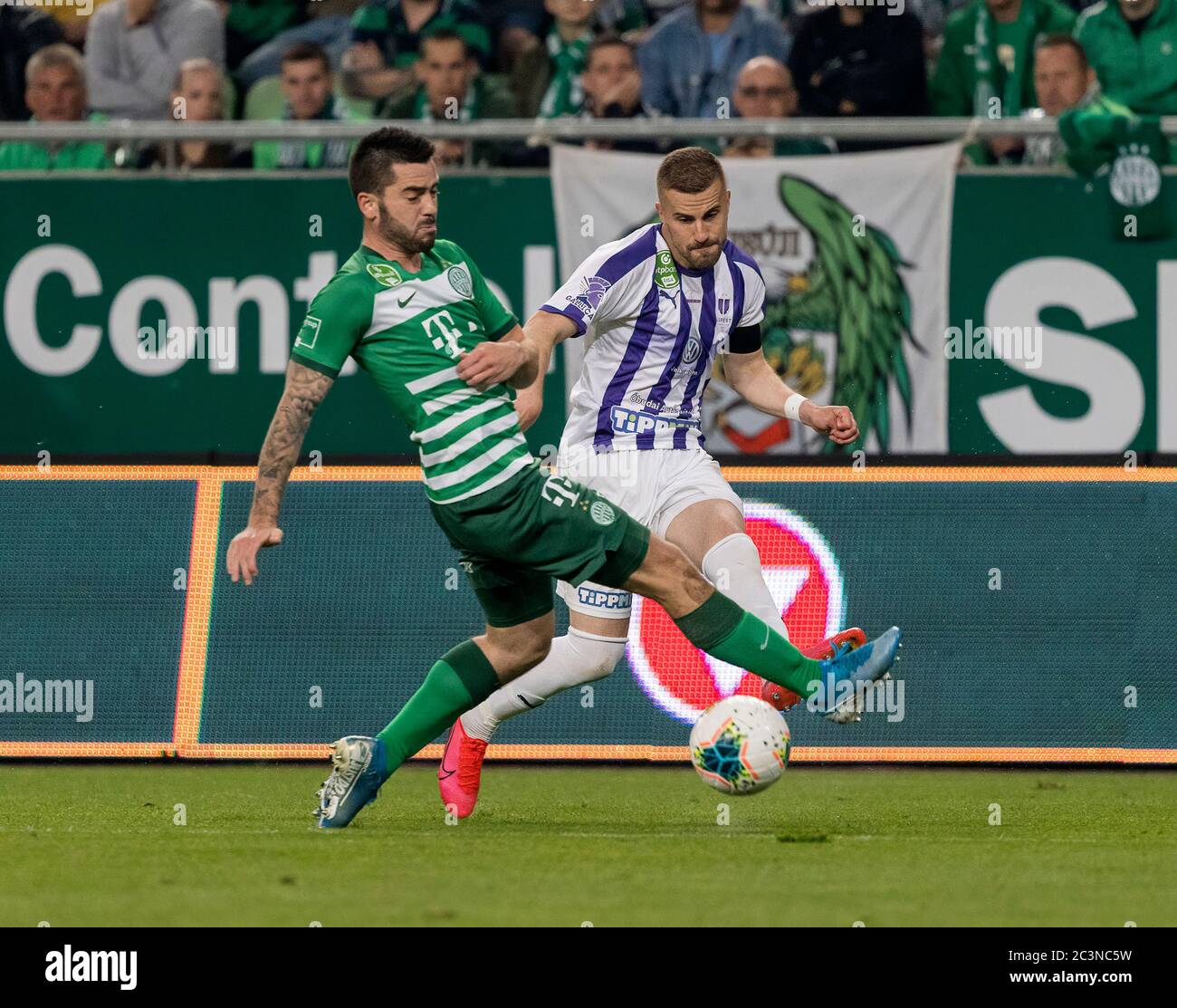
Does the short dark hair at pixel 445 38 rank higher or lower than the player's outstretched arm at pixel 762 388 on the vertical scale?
higher

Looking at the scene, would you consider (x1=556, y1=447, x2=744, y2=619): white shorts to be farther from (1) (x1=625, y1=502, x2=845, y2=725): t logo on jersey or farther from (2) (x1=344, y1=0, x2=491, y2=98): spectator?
(2) (x1=344, y1=0, x2=491, y2=98): spectator

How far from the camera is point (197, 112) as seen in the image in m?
11.9

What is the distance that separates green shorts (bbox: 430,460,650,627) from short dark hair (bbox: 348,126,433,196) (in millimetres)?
992

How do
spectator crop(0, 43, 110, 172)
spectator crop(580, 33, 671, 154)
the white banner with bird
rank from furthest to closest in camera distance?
spectator crop(0, 43, 110, 172)
spectator crop(580, 33, 671, 154)
the white banner with bird

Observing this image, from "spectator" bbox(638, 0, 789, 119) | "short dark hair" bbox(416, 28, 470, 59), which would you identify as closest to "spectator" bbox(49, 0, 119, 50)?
"short dark hair" bbox(416, 28, 470, 59)

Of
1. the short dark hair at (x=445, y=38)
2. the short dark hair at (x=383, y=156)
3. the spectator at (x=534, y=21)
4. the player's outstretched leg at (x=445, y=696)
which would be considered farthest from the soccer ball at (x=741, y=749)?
the spectator at (x=534, y=21)

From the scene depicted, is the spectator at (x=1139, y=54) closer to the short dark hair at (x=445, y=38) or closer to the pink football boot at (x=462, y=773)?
the short dark hair at (x=445, y=38)

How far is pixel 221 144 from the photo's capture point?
11359mm

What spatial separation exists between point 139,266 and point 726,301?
4694 mm

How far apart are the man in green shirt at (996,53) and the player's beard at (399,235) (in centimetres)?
560

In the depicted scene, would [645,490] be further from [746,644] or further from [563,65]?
[563,65]

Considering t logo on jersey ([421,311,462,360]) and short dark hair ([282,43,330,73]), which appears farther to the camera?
short dark hair ([282,43,330,73])

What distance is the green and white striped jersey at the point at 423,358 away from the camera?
21.3ft

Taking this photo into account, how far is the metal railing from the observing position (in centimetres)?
1059
